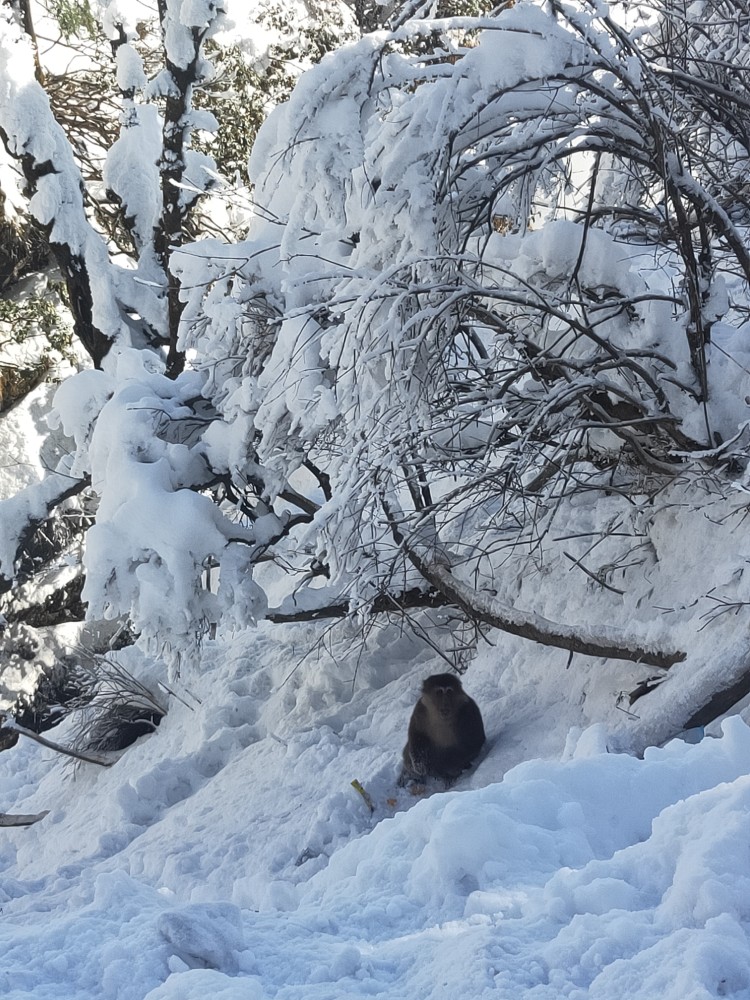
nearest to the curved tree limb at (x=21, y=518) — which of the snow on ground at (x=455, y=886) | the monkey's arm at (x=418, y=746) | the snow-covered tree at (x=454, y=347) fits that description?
the snow-covered tree at (x=454, y=347)

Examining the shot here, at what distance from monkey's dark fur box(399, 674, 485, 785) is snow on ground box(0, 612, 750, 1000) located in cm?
12

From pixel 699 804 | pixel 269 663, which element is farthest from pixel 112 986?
pixel 269 663

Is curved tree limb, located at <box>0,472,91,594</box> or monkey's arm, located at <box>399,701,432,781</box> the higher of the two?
curved tree limb, located at <box>0,472,91,594</box>

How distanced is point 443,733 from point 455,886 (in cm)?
300

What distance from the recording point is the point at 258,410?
237 inches

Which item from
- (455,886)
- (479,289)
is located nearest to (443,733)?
(479,289)

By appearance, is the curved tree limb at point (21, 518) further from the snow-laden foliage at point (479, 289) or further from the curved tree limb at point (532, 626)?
the curved tree limb at point (532, 626)

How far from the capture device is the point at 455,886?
2.96 metres

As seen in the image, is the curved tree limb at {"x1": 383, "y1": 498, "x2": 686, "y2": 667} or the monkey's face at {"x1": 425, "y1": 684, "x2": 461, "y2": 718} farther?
the monkey's face at {"x1": 425, "y1": 684, "x2": 461, "y2": 718}

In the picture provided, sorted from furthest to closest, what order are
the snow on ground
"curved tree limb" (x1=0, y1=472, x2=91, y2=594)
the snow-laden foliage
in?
"curved tree limb" (x1=0, y1=472, x2=91, y2=594)
the snow-laden foliage
the snow on ground

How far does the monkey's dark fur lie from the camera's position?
19.5 ft

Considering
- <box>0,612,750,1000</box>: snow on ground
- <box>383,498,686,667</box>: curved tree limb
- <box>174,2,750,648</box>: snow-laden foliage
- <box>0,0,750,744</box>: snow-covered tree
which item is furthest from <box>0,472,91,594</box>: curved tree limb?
<box>383,498,686,667</box>: curved tree limb

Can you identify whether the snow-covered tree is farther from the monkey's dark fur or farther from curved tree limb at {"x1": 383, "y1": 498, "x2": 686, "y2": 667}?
the monkey's dark fur

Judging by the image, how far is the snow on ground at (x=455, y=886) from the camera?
7.57 feet
